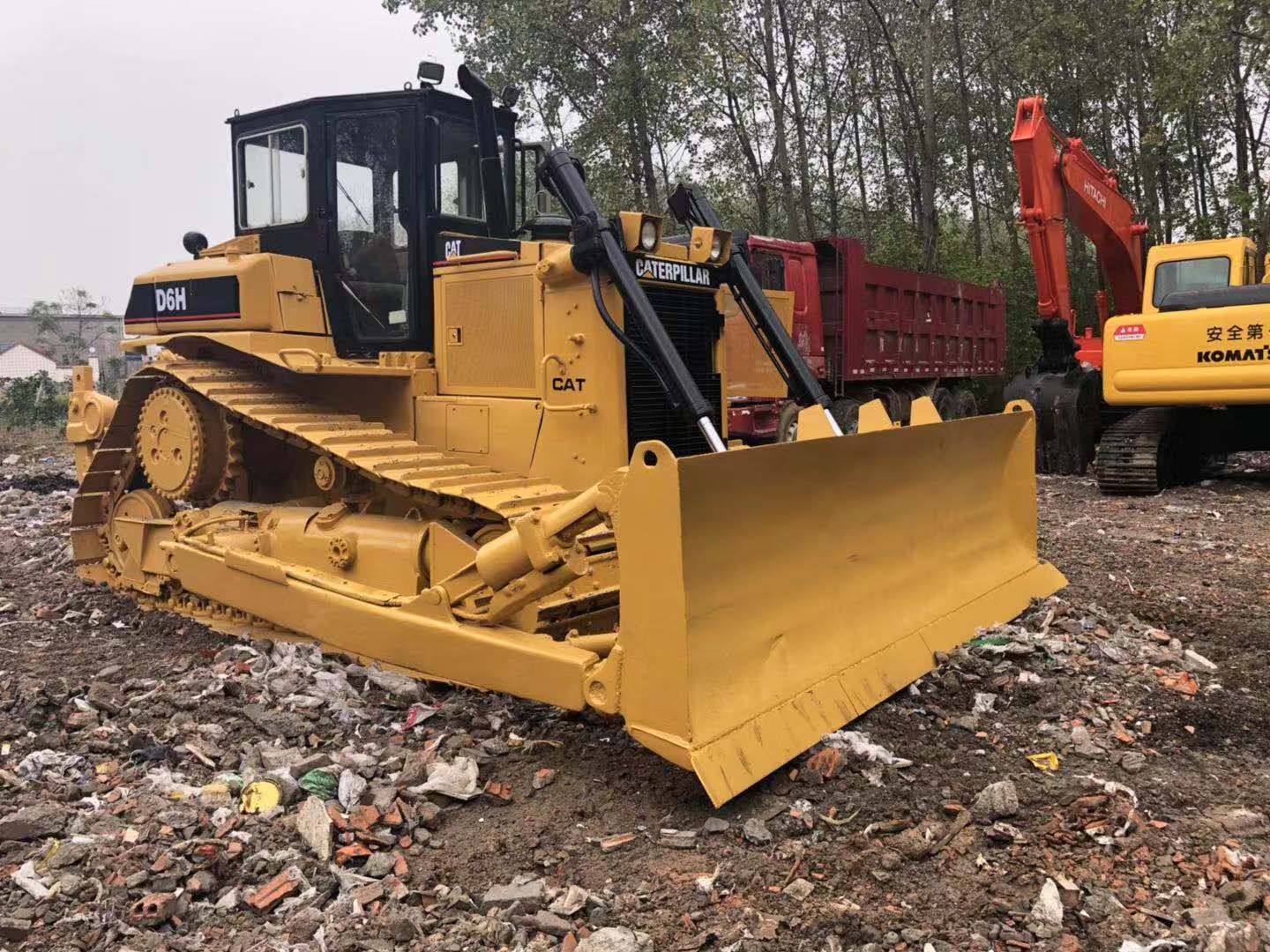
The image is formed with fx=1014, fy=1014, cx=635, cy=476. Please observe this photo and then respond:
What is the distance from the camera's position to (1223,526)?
8.32 meters

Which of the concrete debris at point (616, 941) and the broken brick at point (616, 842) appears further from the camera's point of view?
the broken brick at point (616, 842)

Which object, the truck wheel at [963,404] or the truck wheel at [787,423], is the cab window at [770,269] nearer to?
the truck wheel at [787,423]

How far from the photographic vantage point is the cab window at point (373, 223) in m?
5.60

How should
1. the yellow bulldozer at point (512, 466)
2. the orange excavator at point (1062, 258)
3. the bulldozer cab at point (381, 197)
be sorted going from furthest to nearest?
the orange excavator at point (1062, 258) < the bulldozer cab at point (381, 197) < the yellow bulldozer at point (512, 466)

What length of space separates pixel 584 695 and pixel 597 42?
55.4 ft

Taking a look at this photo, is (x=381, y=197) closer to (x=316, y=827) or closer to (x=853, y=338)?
(x=316, y=827)

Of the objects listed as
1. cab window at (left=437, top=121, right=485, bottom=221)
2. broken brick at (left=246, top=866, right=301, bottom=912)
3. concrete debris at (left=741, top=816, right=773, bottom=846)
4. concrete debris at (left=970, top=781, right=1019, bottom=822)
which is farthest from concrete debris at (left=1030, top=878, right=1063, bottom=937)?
cab window at (left=437, top=121, right=485, bottom=221)

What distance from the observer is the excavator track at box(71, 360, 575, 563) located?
4578mm

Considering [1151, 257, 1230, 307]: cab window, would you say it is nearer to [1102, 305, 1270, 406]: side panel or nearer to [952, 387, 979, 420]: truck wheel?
[1102, 305, 1270, 406]: side panel

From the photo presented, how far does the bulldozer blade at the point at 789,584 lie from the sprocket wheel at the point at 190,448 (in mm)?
3265

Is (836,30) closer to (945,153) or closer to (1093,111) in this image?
(945,153)

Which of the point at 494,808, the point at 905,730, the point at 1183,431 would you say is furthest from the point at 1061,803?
the point at 1183,431

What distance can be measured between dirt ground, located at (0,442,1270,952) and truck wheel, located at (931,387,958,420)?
1032 cm

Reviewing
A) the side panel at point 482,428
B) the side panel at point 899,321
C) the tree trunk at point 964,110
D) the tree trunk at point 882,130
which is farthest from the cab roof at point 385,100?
the tree trunk at point 882,130
